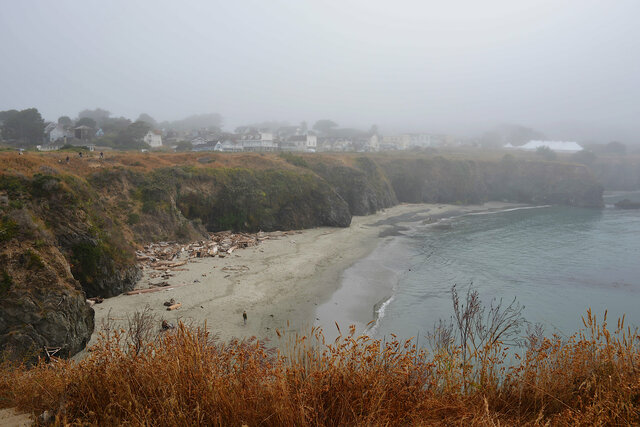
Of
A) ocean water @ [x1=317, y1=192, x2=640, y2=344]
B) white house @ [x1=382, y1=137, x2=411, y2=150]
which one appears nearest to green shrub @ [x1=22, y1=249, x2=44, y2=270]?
ocean water @ [x1=317, y1=192, x2=640, y2=344]

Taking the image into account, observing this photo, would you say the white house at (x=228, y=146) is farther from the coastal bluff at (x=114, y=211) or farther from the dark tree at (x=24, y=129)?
the dark tree at (x=24, y=129)

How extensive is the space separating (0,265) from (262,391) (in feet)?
40.4

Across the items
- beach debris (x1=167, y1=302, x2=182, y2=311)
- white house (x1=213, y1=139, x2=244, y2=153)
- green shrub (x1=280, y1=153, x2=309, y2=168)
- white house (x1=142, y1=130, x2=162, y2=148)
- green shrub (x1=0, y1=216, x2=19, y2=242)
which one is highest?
white house (x1=142, y1=130, x2=162, y2=148)

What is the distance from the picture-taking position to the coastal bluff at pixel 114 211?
38.1 feet

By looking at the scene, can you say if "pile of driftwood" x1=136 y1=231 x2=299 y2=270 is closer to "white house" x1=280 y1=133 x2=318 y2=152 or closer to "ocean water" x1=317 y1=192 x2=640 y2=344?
"ocean water" x1=317 y1=192 x2=640 y2=344

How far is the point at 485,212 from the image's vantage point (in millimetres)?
64875

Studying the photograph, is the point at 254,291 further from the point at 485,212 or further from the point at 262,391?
the point at 485,212

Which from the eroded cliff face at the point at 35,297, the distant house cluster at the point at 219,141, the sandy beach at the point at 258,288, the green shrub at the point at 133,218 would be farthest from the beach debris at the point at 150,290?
the distant house cluster at the point at 219,141

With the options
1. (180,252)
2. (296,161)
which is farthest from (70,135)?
(180,252)

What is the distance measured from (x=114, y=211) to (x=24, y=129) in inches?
2248

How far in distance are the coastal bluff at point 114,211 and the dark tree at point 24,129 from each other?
42.3 m

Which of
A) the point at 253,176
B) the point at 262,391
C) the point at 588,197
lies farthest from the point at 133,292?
the point at 588,197

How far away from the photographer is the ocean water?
18547mm

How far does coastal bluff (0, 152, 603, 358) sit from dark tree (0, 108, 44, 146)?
42.3 meters
